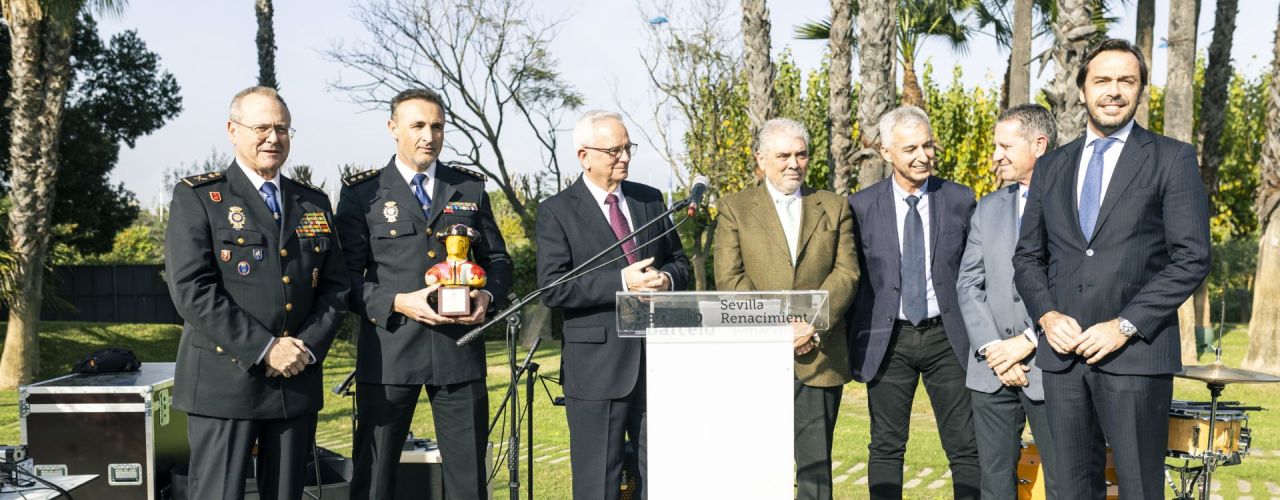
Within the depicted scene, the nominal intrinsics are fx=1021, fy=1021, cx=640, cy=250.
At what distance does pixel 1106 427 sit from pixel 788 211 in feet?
5.37

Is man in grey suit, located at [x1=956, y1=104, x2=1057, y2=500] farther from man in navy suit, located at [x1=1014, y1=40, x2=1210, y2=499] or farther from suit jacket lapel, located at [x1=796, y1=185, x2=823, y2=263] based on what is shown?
suit jacket lapel, located at [x1=796, y1=185, x2=823, y2=263]

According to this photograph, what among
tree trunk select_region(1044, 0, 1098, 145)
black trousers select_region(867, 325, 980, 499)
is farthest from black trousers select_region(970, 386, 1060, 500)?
tree trunk select_region(1044, 0, 1098, 145)

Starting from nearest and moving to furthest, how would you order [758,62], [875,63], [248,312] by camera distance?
[248,312], [875,63], [758,62]

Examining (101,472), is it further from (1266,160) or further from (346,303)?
(1266,160)

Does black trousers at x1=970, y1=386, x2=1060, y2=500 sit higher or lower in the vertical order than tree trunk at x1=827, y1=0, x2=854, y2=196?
lower

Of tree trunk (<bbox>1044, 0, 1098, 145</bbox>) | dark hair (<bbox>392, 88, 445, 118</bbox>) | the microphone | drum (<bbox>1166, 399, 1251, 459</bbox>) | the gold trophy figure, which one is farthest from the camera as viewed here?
tree trunk (<bbox>1044, 0, 1098, 145</bbox>)

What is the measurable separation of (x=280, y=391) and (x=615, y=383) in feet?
4.40

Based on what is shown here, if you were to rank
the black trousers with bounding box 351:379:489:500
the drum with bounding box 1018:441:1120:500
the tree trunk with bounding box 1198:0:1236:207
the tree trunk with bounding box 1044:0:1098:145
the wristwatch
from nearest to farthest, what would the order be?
the wristwatch, the black trousers with bounding box 351:379:489:500, the drum with bounding box 1018:441:1120:500, the tree trunk with bounding box 1044:0:1098:145, the tree trunk with bounding box 1198:0:1236:207

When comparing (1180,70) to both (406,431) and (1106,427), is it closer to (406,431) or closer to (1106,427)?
(1106,427)

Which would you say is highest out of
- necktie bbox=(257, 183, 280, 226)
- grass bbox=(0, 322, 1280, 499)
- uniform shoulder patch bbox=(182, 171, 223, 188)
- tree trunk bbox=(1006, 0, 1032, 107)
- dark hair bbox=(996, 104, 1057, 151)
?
tree trunk bbox=(1006, 0, 1032, 107)

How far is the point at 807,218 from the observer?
4.60m

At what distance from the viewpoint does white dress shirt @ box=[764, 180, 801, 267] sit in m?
4.62

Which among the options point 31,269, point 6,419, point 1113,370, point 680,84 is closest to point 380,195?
point 1113,370

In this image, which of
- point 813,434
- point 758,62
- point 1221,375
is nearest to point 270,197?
point 813,434
